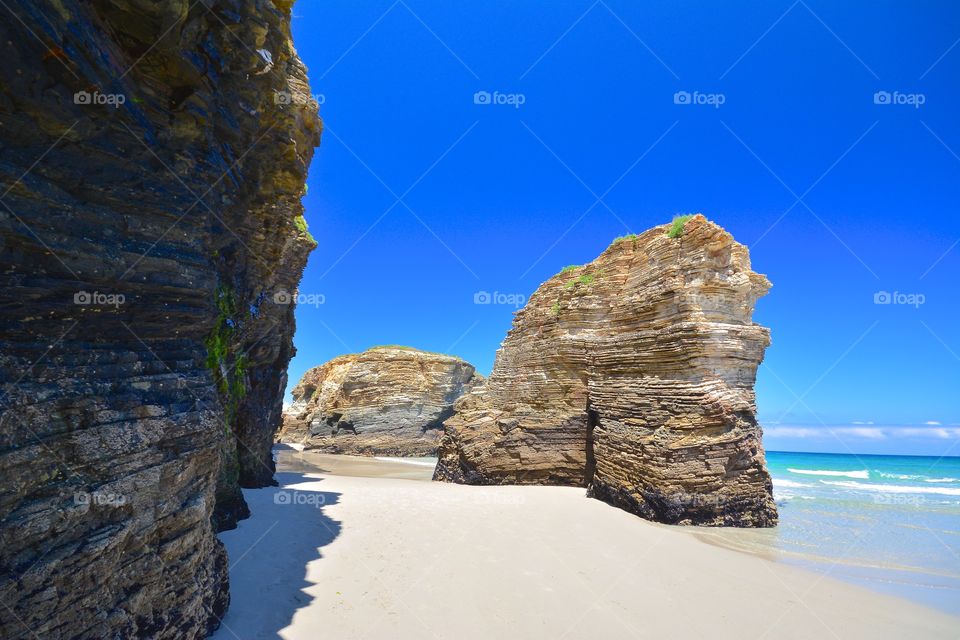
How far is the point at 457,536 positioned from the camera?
971cm

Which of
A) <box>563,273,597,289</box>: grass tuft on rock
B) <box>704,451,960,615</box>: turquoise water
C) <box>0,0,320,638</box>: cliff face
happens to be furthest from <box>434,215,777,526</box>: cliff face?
<box>0,0,320,638</box>: cliff face

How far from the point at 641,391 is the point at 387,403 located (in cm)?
3132

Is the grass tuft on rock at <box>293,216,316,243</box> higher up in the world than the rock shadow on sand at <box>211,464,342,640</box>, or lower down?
higher up

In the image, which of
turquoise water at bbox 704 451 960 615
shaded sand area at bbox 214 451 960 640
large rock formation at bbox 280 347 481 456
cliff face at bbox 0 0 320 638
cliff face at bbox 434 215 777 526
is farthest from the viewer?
large rock formation at bbox 280 347 481 456

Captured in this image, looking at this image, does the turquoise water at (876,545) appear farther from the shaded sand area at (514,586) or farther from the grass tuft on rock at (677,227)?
the grass tuft on rock at (677,227)

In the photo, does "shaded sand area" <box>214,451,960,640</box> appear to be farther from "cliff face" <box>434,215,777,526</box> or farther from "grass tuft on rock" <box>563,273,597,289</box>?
"grass tuft on rock" <box>563,273,597,289</box>

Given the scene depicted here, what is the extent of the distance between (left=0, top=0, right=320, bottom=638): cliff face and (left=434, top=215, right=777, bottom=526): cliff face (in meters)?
11.8

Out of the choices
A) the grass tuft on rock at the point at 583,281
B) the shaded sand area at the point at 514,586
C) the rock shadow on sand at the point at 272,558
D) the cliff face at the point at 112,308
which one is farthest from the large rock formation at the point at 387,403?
the cliff face at the point at 112,308

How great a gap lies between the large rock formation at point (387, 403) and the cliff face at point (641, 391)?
23006 mm

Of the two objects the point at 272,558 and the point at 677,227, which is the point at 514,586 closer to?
the point at 272,558

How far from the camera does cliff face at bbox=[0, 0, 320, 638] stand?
364 centimetres

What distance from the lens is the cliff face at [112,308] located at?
364cm

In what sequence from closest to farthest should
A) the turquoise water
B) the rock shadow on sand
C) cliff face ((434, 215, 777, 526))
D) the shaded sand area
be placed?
the rock shadow on sand
the shaded sand area
the turquoise water
cliff face ((434, 215, 777, 526))

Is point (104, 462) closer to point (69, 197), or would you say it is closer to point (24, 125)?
point (69, 197)
